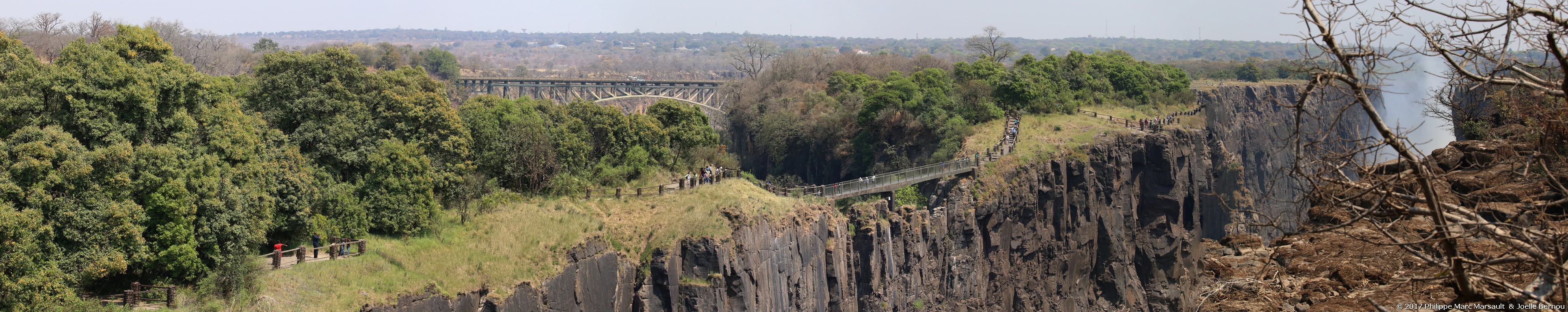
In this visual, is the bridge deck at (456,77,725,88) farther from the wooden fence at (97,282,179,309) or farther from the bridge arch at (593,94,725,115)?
the wooden fence at (97,282,179,309)

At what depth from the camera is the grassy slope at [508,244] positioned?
1019 inches

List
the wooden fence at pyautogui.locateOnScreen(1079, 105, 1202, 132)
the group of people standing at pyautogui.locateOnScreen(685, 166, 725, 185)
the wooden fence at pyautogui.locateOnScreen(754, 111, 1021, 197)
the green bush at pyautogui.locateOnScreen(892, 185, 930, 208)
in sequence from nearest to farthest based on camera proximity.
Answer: the group of people standing at pyautogui.locateOnScreen(685, 166, 725, 185) → the wooden fence at pyautogui.locateOnScreen(754, 111, 1021, 197) → the green bush at pyautogui.locateOnScreen(892, 185, 930, 208) → the wooden fence at pyautogui.locateOnScreen(1079, 105, 1202, 132)

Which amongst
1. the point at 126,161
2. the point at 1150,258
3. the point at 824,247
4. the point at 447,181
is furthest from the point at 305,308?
the point at 1150,258

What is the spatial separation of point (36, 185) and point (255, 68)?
1369 cm

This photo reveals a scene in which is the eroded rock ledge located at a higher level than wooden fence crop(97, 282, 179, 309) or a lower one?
lower

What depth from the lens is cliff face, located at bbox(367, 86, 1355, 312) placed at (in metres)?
35.4

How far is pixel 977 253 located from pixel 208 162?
36620mm

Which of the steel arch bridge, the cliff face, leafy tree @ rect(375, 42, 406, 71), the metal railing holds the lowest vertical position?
the cliff face

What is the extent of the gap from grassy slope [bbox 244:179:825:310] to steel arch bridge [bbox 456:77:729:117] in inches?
2479

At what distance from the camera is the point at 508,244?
107 feet

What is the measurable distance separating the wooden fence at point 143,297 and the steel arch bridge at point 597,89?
78.2 m

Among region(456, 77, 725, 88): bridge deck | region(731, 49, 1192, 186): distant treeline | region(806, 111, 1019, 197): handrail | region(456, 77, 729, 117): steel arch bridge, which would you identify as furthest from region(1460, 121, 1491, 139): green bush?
region(456, 77, 725, 88): bridge deck

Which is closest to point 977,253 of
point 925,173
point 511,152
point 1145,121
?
point 925,173

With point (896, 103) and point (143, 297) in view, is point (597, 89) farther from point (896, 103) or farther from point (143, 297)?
point (143, 297)
